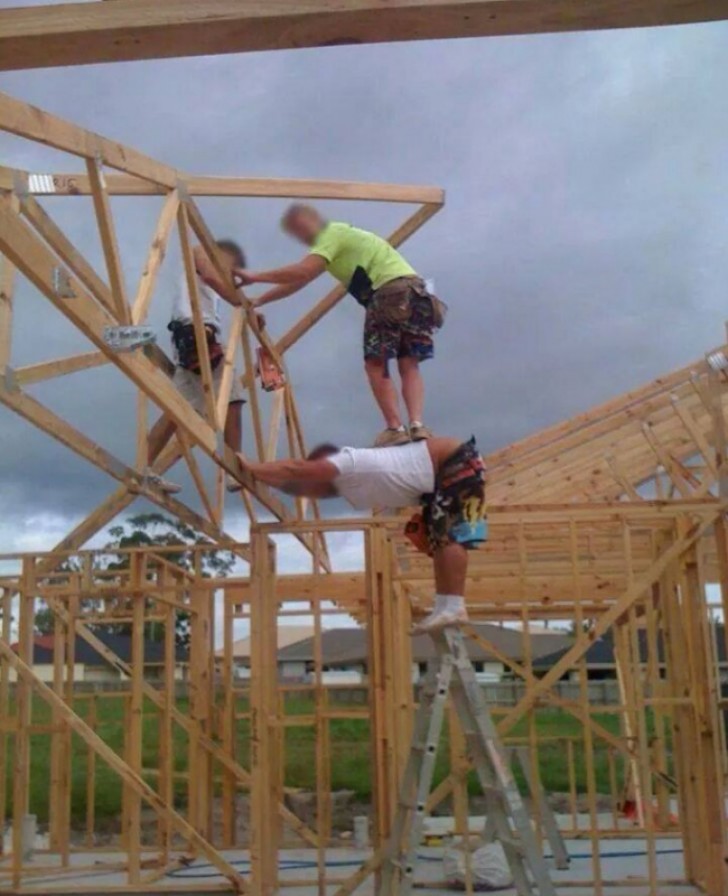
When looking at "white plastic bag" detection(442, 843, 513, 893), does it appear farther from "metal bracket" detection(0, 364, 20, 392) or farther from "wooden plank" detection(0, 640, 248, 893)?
"metal bracket" detection(0, 364, 20, 392)

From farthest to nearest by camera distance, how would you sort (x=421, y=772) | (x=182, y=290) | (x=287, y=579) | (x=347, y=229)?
1. (x=287, y=579)
2. (x=182, y=290)
3. (x=347, y=229)
4. (x=421, y=772)

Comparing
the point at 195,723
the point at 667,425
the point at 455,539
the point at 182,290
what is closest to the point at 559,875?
the point at 195,723

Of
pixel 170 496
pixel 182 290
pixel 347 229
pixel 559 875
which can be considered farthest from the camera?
pixel 559 875

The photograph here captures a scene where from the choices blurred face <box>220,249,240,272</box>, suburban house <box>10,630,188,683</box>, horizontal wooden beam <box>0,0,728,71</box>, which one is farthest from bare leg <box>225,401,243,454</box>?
suburban house <box>10,630,188,683</box>

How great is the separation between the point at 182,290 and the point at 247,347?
1.53ft

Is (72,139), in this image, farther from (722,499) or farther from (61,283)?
(722,499)

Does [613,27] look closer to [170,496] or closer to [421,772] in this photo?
[421,772]

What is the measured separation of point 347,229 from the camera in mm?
5562

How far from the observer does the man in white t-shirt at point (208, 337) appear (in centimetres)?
576

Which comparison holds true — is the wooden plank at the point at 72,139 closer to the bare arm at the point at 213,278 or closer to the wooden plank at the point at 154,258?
the wooden plank at the point at 154,258

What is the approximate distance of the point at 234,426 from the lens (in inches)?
255

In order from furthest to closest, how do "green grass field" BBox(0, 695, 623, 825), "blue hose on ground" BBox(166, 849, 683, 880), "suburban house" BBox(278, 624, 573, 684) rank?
"suburban house" BBox(278, 624, 573, 684) < "green grass field" BBox(0, 695, 623, 825) < "blue hose on ground" BBox(166, 849, 683, 880)

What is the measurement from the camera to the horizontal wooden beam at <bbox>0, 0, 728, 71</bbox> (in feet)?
7.94

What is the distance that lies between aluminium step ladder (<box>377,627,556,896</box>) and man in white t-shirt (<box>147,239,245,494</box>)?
1829 millimetres
